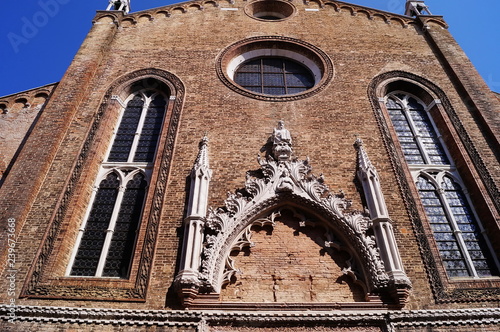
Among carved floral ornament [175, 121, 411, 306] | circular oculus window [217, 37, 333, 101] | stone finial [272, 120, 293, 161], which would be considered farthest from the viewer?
circular oculus window [217, 37, 333, 101]

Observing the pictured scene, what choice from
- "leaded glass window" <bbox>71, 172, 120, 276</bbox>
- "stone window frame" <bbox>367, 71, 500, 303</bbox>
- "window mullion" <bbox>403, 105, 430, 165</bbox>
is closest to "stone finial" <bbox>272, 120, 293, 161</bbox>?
"stone window frame" <bbox>367, 71, 500, 303</bbox>

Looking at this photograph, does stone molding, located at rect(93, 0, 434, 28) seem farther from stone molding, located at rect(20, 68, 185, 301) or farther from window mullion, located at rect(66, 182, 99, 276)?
window mullion, located at rect(66, 182, 99, 276)

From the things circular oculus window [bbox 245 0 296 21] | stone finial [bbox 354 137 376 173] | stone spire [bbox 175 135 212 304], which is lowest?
stone spire [bbox 175 135 212 304]

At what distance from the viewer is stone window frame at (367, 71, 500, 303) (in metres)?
7.26

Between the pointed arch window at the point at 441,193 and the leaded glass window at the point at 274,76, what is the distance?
98.1 inches

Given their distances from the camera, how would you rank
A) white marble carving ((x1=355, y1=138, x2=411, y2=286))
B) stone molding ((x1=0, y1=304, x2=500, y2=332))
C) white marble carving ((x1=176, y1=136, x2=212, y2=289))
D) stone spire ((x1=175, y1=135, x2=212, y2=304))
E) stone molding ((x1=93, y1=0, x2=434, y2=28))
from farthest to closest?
stone molding ((x1=93, y1=0, x2=434, y2=28)), white marble carving ((x1=355, y1=138, x2=411, y2=286)), white marble carving ((x1=176, y1=136, x2=212, y2=289)), stone spire ((x1=175, y1=135, x2=212, y2=304)), stone molding ((x1=0, y1=304, x2=500, y2=332))

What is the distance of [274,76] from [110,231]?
21.8 feet

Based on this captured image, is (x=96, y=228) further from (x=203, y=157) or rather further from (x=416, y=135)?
(x=416, y=135)

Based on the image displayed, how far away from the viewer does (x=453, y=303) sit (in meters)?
7.04

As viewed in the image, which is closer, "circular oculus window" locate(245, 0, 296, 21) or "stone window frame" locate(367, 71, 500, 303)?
"stone window frame" locate(367, 71, 500, 303)

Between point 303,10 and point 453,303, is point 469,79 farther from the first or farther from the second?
point 453,303

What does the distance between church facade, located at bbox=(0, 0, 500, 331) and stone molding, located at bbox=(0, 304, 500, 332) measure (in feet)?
0.07

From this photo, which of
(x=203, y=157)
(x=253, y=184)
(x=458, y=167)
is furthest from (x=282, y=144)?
(x=458, y=167)

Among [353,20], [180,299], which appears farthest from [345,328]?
[353,20]
